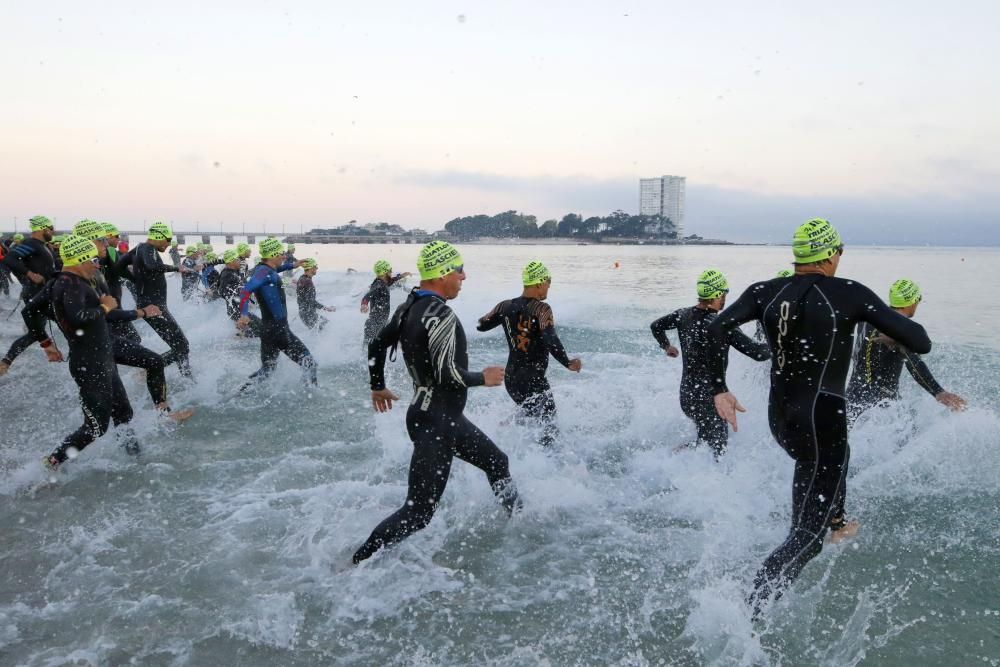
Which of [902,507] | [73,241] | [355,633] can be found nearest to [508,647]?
[355,633]

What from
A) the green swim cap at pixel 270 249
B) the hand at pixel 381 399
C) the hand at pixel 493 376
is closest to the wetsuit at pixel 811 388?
the hand at pixel 493 376

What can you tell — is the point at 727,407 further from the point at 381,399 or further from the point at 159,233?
the point at 159,233

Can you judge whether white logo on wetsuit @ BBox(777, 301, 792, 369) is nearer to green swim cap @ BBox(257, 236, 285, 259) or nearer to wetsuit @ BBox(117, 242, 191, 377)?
green swim cap @ BBox(257, 236, 285, 259)

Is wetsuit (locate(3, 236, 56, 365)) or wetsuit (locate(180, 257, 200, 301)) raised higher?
wetsuit (locate(3, 236, 56, 365))

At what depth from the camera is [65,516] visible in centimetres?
486

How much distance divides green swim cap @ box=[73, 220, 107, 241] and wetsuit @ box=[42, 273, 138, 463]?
2.89 m

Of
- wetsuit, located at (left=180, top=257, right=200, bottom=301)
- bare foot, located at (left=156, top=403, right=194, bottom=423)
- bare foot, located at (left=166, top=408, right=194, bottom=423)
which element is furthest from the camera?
wetsuit, located at (left=180, top=257, right=200, bottom=301)

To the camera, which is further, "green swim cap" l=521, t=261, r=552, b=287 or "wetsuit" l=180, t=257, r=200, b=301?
"wetsuit" l=180, t=257, r=200, b=301

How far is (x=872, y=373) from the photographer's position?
588cm

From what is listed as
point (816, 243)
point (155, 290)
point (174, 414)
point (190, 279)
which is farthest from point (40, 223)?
point (816, 243)

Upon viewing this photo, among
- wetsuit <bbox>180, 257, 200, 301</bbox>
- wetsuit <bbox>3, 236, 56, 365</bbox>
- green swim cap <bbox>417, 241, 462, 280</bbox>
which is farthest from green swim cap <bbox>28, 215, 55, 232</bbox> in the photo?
green swim cap <bbox>417, 241, 462, 280</bbox>

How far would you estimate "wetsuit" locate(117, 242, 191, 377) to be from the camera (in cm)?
805

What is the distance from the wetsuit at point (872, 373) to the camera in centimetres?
578

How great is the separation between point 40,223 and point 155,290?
10.3 feet
